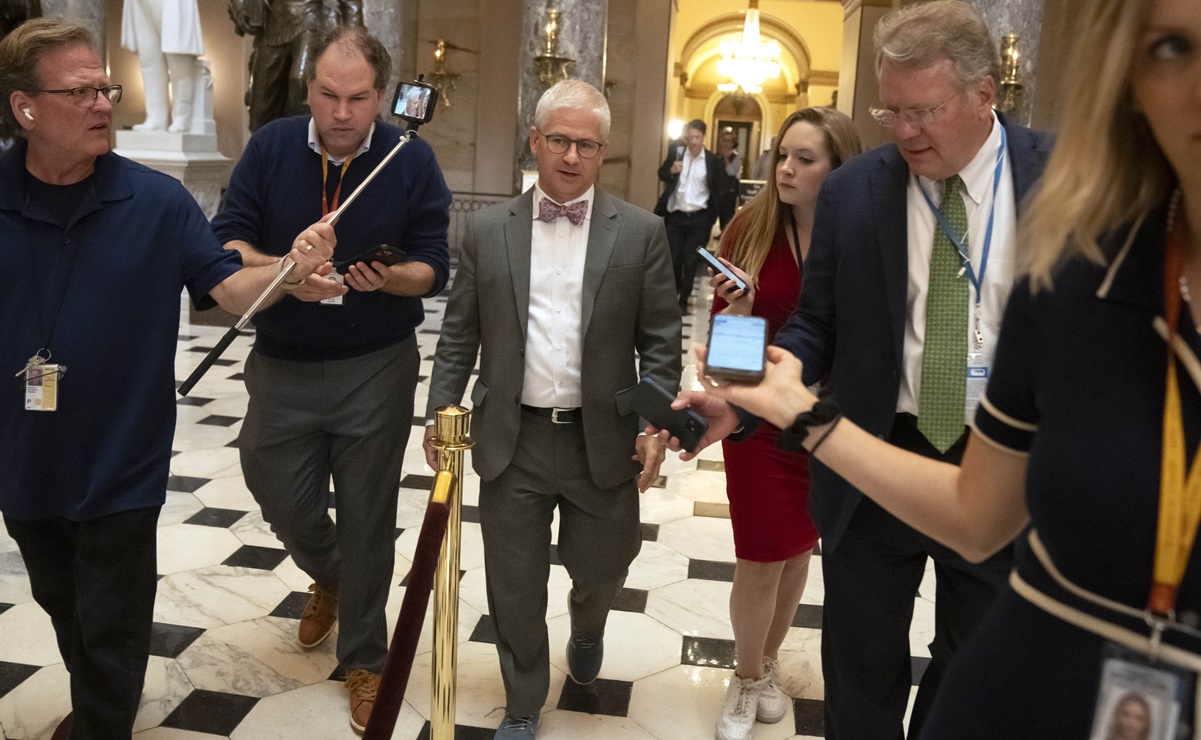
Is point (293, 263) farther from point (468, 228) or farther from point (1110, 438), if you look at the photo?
point (1110, 438)

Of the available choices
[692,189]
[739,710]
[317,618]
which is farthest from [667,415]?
[692,189]

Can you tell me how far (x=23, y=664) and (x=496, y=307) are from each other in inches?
78.3

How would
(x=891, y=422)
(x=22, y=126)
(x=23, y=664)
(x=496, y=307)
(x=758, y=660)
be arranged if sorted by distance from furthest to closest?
(x=23, y=664)
(x=758, y=660)
(x=496, y=307)
(x=22, y=126)
(x=891, y=422)

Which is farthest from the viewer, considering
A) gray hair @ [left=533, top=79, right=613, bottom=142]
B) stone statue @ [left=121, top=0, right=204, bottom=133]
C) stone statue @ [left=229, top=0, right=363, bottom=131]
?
stone statue @ [left=121, top=0, right=204, bottom=133]

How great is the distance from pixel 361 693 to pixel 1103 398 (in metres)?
2.65

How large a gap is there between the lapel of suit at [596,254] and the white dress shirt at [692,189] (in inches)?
325

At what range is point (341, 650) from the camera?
11.2ft

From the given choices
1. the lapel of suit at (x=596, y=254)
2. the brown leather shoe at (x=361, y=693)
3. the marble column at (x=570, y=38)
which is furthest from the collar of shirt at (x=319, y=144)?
the marble column at (x=570, y=38)

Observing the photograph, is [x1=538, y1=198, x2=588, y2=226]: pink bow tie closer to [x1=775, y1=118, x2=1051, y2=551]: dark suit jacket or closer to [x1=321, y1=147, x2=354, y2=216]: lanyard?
[x1=321, y1=147, x2=354, y2=216]: lanyard

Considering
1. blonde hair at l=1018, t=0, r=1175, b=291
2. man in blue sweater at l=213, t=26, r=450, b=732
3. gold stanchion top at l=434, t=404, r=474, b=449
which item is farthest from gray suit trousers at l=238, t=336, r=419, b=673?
blonde hair at l=1018, t=0, r=1175, b=291

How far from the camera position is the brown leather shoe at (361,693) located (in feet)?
10.8

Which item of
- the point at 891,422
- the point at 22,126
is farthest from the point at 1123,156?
the point at 22,126

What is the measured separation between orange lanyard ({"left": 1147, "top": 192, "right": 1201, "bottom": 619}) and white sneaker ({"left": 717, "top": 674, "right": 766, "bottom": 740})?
90.7 inches

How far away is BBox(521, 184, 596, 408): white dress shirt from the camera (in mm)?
3094
